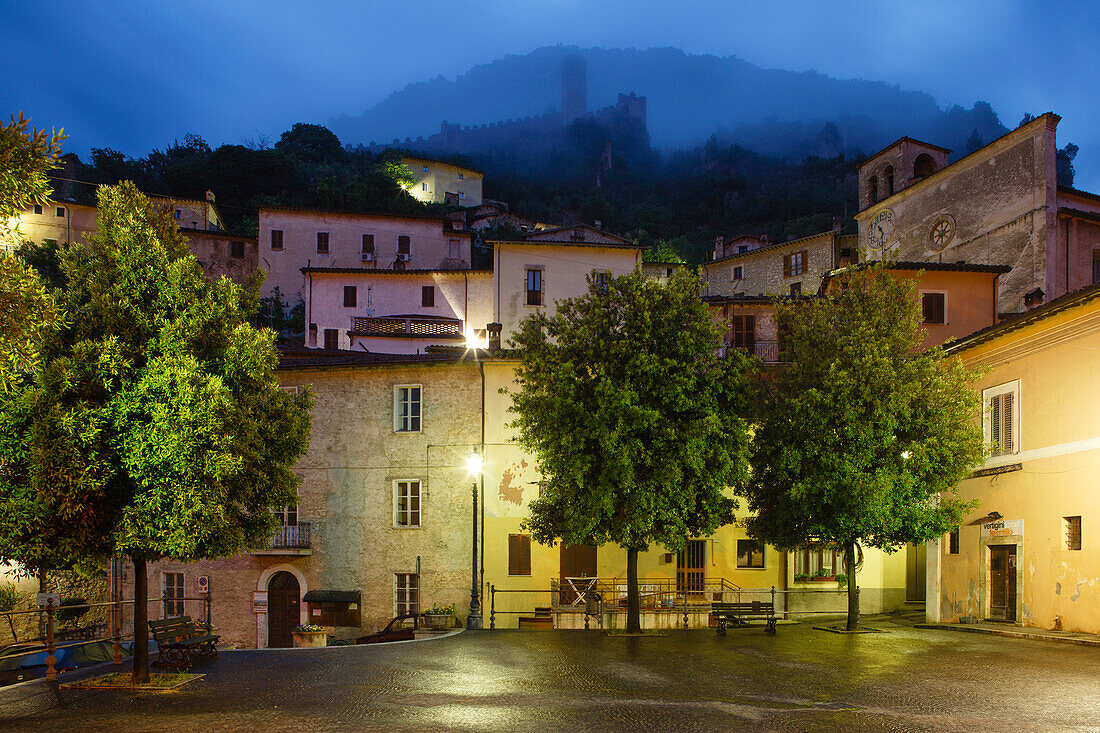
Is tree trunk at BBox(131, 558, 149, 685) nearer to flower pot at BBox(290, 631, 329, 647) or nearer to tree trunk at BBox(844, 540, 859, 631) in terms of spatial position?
flower pot at BBox(290, 631, 329, 647)

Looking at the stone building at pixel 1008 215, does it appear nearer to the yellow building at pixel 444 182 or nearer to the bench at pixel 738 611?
the bench at pixel 738 611

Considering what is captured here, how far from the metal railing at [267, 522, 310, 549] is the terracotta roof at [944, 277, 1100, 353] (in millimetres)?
21331

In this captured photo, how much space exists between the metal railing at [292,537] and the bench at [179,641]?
32.8 ft

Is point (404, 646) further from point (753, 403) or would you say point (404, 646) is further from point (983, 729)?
point (983, 729)

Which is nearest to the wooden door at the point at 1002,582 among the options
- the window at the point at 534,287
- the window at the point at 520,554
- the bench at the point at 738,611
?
the bench at the point at 738,611

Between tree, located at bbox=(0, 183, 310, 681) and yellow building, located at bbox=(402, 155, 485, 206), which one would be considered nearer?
tree, located at bbox=(0, 183, 310, 681)

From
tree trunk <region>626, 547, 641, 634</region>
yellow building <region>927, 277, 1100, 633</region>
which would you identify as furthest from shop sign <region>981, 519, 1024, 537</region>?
tree trunk <region>626, 547, 641, 634</region>

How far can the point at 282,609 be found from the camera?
2766 cm

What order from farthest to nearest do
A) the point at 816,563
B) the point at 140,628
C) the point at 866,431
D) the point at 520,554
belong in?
A: the point at 816,563, the point at 520,554, the point at 866,431, the point at 140,628

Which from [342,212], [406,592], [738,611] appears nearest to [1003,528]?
[738,611]

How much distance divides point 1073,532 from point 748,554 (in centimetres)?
1072

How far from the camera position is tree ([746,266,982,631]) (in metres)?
19.6

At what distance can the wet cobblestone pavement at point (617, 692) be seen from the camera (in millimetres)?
10414

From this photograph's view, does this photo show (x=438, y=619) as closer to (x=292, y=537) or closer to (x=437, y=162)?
(x=292, y=537)
